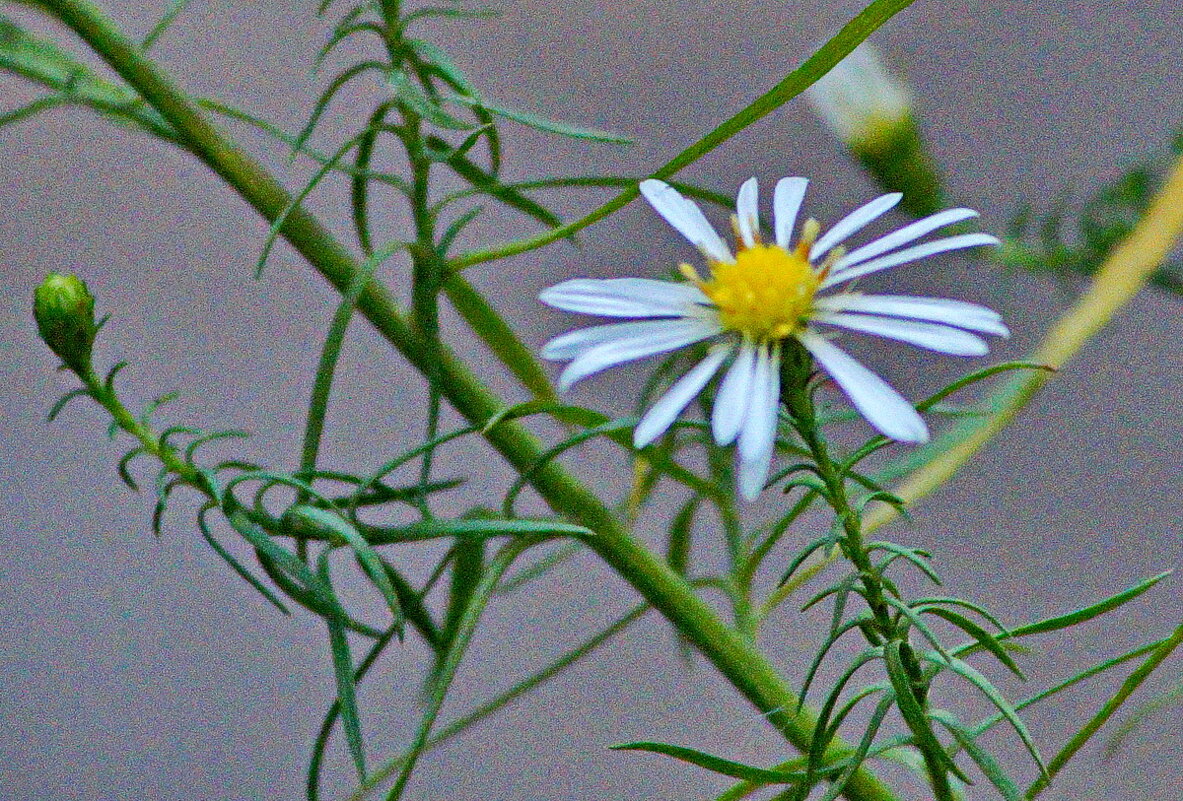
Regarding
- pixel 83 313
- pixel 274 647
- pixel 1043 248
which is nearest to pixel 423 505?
pixel 83 313

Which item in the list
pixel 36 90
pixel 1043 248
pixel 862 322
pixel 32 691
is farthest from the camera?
pixel 36 90

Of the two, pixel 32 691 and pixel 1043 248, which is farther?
pixel 32 691

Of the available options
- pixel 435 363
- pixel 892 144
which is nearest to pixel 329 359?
pixel 435 363

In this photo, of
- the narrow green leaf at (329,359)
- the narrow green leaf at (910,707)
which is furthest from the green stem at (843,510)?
the narrow green leaf at (329,359)

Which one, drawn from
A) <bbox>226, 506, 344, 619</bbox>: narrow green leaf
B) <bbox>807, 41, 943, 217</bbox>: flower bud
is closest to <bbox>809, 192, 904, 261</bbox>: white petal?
<bbox>226, 506, 344, 619</bbox>: narrow green leaf

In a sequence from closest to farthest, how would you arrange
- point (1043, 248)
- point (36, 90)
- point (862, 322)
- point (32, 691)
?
1. point (862, 322)
2. point (1043, 248)
3. point (32, 691)
4. point (36, 90)

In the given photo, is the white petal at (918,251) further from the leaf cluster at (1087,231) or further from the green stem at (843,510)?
the leaf cluster at (1087,231)

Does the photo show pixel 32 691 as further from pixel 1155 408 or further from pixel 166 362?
pixel 1155 408
